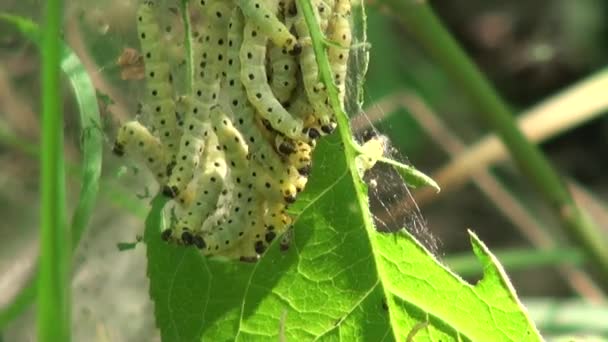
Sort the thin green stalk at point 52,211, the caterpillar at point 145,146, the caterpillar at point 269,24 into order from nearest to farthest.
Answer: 1. the thin green stalk at point 52,211
2. the caterpillar at point 269,24
3. the caterpillar at point 145,146

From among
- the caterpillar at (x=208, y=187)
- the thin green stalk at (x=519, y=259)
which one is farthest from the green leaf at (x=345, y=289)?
the thin green stalk at (x=519, y=259)

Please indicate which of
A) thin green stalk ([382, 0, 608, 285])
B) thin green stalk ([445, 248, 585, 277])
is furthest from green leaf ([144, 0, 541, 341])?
thin green stalk ([445, 248, 585, 277])

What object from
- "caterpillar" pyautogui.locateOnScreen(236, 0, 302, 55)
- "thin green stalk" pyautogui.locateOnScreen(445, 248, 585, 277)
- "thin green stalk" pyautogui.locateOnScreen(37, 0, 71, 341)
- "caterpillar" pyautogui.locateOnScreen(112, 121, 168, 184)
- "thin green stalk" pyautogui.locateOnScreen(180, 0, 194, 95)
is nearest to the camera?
"thin green stalk" pyautogui.locateOnScreen(37, 0, 71, 341)

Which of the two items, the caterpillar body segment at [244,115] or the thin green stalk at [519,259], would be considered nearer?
the caterpillar body segment at [244,115]

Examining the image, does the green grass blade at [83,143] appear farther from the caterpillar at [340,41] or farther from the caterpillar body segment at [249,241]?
the caterpillar at [340,41]

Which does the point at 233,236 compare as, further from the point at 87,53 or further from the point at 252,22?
the point at 87,53

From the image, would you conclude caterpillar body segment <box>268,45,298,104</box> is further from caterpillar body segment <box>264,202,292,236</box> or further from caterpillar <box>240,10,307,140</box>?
caterpillar body segment <box>264,202,292,236</box>

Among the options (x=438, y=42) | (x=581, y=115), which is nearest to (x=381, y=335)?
(x=438, y=42)
